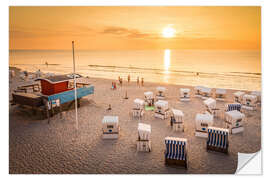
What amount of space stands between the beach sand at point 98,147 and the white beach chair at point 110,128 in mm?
365

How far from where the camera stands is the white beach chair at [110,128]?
939 centimetres

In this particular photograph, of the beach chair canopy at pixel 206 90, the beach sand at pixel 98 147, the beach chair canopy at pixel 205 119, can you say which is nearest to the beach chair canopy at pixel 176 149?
the beach sand at pixel 98 147

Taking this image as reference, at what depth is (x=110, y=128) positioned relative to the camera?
9.48 metres

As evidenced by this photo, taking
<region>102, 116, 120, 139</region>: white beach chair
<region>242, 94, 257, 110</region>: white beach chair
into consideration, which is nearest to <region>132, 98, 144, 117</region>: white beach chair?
<region>102, 116, 120, 139</region>: white beach chair

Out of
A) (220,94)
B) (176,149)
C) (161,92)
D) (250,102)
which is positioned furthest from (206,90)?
(176,149)

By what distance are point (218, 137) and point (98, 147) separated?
19.0 ft

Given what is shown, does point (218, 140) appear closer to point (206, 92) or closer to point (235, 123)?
point (235, 123)

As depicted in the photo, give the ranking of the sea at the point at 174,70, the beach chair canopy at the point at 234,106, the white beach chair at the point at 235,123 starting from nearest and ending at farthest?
the white beach chair at the point at 235,123 → the beach chair canopy at the point at 234,106 → the sea at the point at 174,70

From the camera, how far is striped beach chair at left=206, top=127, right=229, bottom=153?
Result: 809 centimetres

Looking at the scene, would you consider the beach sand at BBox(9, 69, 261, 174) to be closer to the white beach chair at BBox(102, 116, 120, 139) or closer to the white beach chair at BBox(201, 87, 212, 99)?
the white beach chair at BBox(102, 116, 120, 139)

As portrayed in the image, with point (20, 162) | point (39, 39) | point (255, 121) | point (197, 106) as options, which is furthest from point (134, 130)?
point (39, 39)

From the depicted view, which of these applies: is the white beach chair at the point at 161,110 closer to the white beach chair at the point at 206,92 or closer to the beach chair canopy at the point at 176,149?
the beach chair canopy at the point at 176,149
